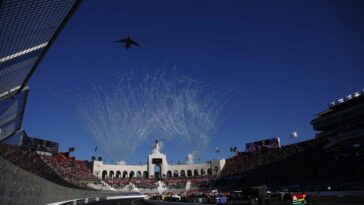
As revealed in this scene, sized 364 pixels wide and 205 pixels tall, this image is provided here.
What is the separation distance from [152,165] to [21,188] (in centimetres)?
11786

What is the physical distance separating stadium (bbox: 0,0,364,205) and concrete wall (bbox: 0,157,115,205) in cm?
4

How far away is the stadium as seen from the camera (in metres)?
13.5

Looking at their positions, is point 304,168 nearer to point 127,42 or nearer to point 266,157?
point 266,157

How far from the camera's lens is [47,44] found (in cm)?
1598

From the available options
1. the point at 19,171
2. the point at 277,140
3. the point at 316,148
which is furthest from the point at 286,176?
the point at 19,171

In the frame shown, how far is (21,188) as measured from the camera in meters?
15.6

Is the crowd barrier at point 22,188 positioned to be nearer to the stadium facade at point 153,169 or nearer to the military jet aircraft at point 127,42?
the military jet aircraft at point 127,42

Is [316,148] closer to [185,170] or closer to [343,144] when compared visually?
[343,144]

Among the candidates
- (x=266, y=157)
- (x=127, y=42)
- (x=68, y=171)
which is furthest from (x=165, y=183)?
(x=127, y=42)

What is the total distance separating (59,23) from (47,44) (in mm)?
2134

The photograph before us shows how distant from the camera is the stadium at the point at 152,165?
1347 cm

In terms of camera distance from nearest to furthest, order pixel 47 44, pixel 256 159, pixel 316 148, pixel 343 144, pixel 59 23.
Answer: pixel 59 23 < pixel 47 44 < pixel 343 144 < pixel 316 148 < pixel 256 159

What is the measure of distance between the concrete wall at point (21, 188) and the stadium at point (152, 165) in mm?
42

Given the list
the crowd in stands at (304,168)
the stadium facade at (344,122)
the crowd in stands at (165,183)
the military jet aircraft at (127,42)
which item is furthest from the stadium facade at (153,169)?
the military jet aircraft at (127,42)
